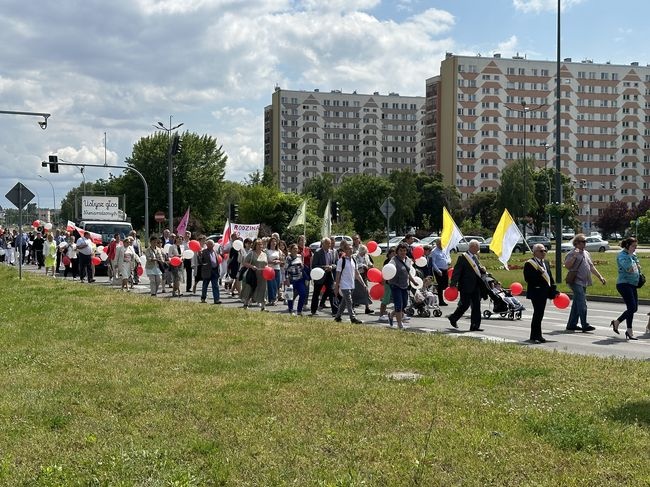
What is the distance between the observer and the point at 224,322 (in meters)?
13.9

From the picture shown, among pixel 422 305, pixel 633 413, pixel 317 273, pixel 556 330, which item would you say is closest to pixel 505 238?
pixel 422 305

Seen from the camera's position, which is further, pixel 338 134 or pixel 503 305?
pixel 338 134

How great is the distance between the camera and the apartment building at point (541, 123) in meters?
120

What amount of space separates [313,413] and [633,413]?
9.21 ft

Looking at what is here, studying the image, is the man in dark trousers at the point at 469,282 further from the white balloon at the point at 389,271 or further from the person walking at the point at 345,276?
the person walking at the point at 345,276

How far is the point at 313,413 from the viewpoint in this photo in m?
7.01

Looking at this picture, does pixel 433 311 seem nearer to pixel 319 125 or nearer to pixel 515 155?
pixel 515 155

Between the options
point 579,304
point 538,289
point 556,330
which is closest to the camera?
point 538,289

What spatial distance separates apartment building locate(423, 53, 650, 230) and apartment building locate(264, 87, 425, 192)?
21683mm

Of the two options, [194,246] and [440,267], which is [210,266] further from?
[440,267]

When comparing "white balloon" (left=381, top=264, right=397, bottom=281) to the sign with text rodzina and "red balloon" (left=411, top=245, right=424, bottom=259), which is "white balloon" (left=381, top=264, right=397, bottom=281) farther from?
the sign with text rodzina

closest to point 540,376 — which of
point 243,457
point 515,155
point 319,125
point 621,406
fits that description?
point 621,406

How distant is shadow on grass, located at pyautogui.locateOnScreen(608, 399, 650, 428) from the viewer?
6.65m

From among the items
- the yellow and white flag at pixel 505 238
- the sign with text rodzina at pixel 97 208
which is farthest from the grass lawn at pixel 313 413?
the sign with text rodzina at pixel 97 208
